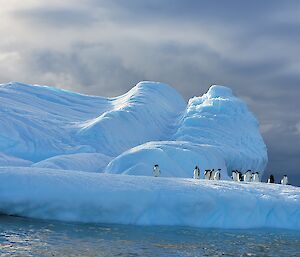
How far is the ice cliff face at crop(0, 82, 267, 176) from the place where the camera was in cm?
3703

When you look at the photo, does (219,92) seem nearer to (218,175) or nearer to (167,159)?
(167,159)

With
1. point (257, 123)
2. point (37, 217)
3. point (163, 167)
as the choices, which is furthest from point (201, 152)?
point (37, 217)

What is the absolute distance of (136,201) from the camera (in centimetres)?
1931

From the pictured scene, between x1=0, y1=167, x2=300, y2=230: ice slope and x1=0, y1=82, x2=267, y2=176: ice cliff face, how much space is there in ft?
40.8

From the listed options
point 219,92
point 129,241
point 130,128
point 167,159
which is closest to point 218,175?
point 167,159

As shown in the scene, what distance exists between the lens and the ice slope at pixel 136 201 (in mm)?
18781

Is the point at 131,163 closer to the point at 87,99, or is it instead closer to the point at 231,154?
the point at 231,154

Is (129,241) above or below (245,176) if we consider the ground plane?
below

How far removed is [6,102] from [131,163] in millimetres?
17967

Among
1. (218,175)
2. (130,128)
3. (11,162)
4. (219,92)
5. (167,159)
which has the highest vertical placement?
(219,92)

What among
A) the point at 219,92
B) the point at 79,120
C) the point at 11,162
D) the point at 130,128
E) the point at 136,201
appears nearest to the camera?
the point at 136,201

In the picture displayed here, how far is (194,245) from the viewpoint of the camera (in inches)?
595

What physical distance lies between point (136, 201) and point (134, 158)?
46.0 ft

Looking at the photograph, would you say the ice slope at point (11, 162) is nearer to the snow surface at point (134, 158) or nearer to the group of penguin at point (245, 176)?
the snow surface at point (134, 158)
